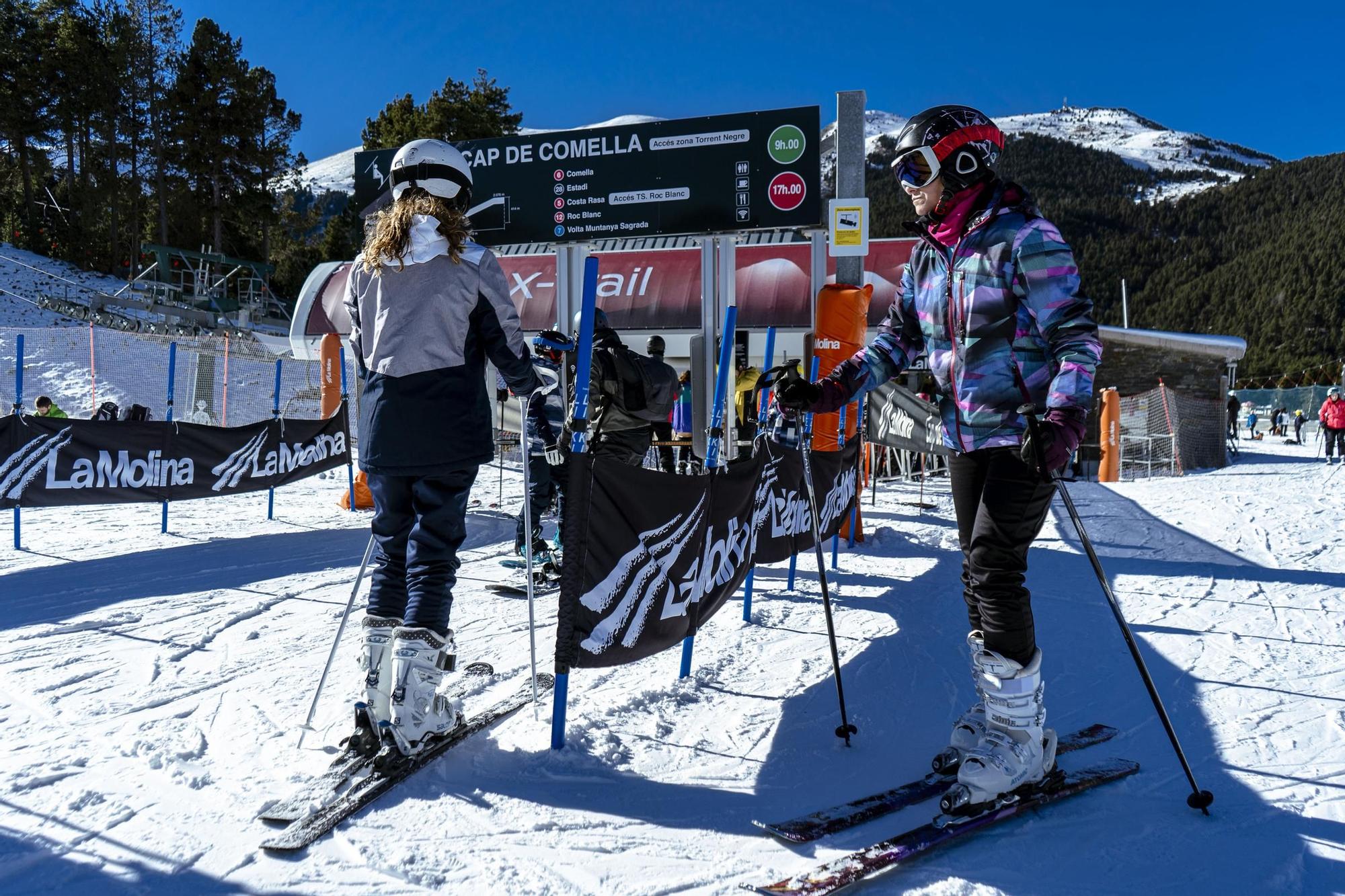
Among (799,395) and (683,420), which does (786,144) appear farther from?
(799,395)

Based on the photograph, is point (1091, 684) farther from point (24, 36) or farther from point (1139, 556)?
point (24, 36)

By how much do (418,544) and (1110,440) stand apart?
45.6 ft

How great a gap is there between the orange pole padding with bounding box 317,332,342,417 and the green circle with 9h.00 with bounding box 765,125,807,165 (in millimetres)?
5788

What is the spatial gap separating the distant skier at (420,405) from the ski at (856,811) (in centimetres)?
123

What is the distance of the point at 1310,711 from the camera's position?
3.36 metres

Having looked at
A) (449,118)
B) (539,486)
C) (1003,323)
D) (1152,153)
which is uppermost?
(1152,153)

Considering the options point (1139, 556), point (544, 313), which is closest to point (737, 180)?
point (1139, 556)

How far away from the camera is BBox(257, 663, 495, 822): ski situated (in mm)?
2309

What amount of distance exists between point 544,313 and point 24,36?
3565 cm

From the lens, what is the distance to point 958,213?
2.56 meters

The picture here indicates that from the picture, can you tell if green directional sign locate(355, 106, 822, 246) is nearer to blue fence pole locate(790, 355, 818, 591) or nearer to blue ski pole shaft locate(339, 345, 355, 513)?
blue fence pole locate(790, 355, 818, 591)

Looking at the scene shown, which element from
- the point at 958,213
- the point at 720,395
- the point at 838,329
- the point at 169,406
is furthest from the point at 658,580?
the point at 169,406

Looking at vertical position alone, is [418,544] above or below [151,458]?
below

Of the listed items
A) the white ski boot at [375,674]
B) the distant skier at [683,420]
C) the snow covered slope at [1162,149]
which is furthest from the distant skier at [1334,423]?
the snow covered slope at [1162,149]
